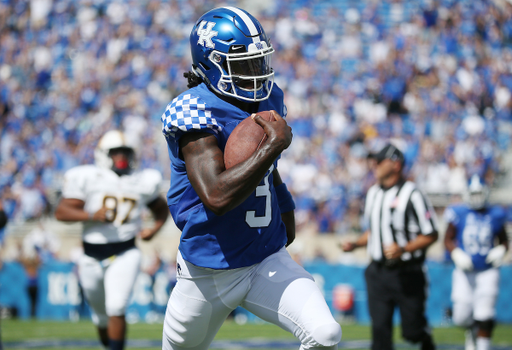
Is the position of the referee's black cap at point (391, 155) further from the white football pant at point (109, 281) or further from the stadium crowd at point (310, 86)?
the stadium crowd at point (310, 86)

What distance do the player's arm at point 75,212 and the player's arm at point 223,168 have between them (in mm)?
2868

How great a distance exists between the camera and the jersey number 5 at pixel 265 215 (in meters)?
2.71

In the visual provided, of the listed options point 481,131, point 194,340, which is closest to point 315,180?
point 481,131

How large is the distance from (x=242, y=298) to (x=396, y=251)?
239 centimetres

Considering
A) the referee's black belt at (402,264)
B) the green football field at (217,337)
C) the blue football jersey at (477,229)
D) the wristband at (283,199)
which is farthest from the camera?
the green football field at (217,337)

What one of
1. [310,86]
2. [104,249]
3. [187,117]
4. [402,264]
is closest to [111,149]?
[104,249]

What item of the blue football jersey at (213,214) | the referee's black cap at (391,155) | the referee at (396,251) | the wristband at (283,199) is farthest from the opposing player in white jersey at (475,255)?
the blue football jersey at (213,214)

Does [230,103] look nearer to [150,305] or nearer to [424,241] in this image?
[424,241]

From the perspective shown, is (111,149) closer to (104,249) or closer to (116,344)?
(104,249)

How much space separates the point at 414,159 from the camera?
11.9 meters

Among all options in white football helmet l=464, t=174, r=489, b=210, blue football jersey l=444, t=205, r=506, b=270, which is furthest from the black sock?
white football helmet l=464, t=174, r=489, b=210

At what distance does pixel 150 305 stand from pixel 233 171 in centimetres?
898

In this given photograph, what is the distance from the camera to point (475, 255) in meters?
6.47

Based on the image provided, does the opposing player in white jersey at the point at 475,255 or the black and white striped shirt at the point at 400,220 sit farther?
the opposing player in white jersey at the point at 475,255
